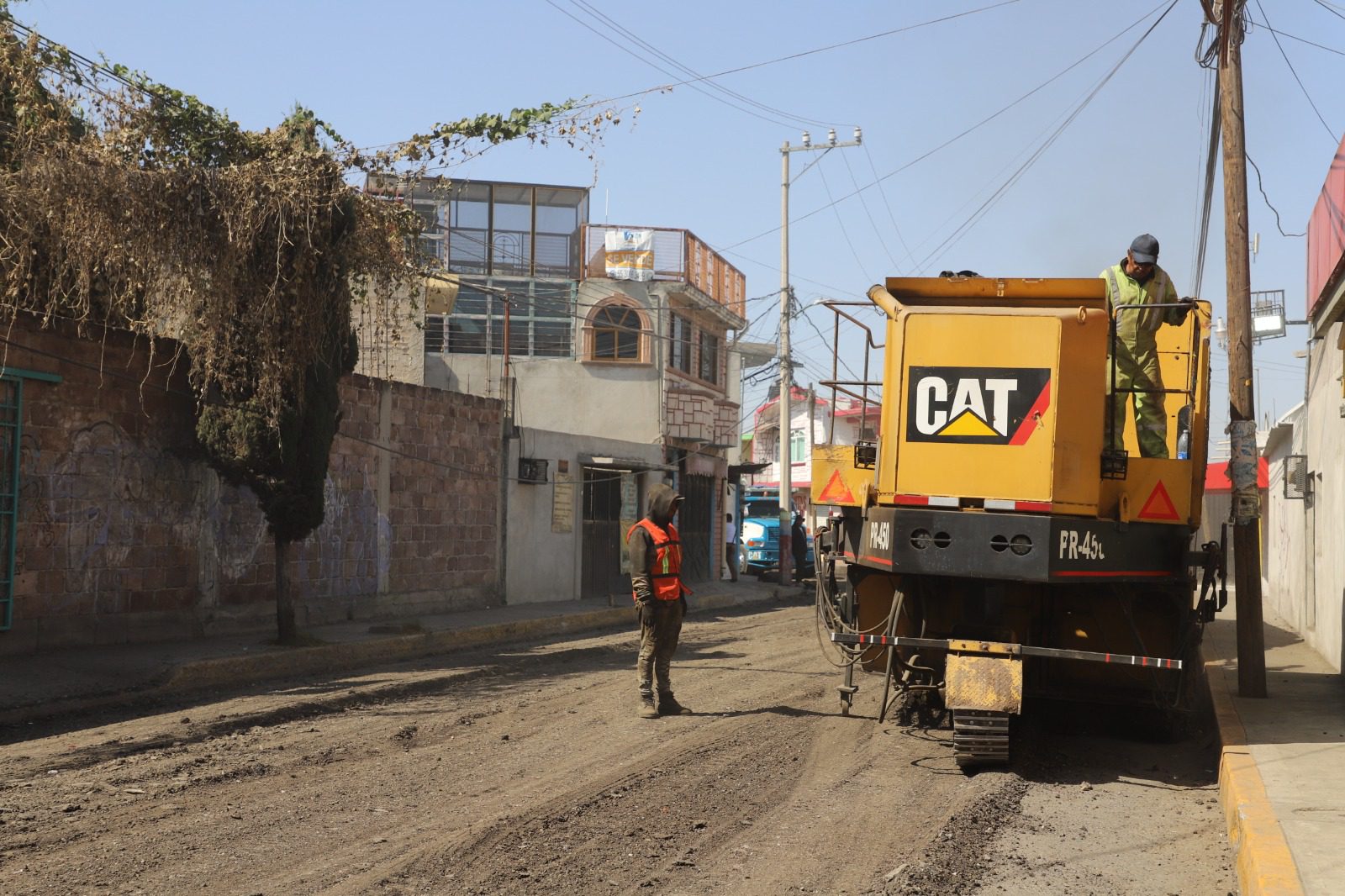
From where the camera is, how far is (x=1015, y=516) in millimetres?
8117

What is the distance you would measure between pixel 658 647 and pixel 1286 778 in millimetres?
4827

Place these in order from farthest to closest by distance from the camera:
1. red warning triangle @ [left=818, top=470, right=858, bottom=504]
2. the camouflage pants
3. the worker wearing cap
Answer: the camouflage pants, red warning triangle @ [left=818, top=470, right=858, bottom=504], the worker wearing cap

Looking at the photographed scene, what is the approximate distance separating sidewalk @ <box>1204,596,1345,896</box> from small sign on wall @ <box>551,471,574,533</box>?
1419 cm

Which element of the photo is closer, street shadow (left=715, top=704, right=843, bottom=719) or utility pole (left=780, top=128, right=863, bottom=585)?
street shadow (left=715, top=704, right=843, bottom=719)

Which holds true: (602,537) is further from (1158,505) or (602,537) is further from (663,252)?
(1158,505)

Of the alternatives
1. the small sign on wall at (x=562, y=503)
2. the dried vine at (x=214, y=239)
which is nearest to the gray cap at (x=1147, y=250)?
the dried vine at (x=214, y=239)

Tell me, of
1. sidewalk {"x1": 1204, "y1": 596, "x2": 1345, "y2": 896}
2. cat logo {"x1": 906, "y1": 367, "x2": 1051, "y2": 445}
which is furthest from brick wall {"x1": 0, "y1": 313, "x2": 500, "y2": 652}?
sidewalk {"x1": 1204, "y1": 596, "x2": 1345, "y2": 896}

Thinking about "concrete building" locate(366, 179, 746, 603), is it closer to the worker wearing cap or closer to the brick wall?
the brick wall

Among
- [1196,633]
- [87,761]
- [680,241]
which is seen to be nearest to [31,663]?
[87,761]

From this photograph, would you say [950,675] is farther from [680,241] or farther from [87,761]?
[680,241]

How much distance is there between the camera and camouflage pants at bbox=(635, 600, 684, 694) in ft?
34.3

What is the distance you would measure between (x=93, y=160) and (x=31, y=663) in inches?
192

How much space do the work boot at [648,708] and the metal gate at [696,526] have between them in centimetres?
2067

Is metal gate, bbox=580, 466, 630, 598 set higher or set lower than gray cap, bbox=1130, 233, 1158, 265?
lower
